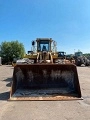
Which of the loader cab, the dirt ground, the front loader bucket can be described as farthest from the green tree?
the dirt ground

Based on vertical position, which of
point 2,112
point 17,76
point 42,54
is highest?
point 42,54

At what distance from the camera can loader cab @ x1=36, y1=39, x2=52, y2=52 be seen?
1285 centimetres

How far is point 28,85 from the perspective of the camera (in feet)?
25.3

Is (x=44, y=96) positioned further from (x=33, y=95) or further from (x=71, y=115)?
(x=71, y=115)

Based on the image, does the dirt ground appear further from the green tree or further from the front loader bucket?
the green tree

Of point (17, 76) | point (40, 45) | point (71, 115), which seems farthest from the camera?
point (40, 45)

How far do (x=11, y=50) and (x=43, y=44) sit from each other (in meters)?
47.7

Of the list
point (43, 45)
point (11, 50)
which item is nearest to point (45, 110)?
point (43, 45)

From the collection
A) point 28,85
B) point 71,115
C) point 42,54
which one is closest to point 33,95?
point 28,85

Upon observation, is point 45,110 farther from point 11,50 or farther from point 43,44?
point 11,50

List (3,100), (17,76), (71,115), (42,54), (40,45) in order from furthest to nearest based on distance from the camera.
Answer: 1. (40,45)
2. (42,54)
3. (17,76)
4. (3,100)
5. (71,115)

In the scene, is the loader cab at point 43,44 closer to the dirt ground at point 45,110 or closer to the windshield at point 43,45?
the windshield at point 43,45

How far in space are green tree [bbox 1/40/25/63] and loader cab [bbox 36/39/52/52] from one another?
46.0 meters

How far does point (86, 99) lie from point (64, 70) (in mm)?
1484
